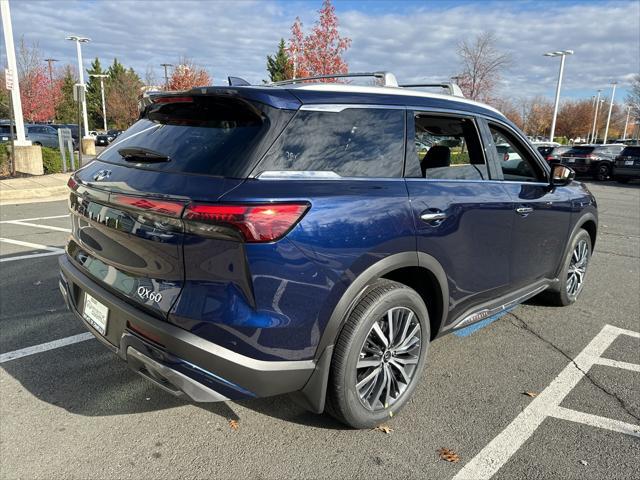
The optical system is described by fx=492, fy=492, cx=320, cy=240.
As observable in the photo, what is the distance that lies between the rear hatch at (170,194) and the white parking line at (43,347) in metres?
1.21

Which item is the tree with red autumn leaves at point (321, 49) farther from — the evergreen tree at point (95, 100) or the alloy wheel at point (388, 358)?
the evergreen tree at point (95, 100)

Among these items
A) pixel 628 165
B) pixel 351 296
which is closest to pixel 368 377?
pixel 351 296

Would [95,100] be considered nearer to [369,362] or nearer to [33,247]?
[33,247]

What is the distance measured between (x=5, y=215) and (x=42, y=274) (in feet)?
16.3

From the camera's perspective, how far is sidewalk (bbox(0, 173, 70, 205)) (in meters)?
11.4

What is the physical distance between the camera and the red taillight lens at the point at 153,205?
7.24ft

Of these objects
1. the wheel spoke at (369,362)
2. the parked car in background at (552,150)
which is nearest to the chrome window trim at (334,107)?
the wheel spoke at (369,362)

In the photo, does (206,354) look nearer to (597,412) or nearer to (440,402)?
(440,402)

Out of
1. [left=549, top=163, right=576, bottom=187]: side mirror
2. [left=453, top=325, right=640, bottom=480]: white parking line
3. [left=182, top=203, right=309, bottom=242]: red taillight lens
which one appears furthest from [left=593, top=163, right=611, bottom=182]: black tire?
[left=182, top=203, right=309, bottom=242]: red taillight lens

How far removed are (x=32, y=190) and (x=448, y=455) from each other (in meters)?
12.3

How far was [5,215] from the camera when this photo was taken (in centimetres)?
929

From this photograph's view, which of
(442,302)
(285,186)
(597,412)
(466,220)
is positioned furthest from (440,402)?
(285,186)

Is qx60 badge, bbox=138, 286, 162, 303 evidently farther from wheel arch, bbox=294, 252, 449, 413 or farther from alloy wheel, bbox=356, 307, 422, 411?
alloy wheel, bbox=356, 307, 422, 411

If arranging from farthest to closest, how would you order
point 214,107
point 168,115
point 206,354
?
point 168,115
point 214,107
point 206,354
